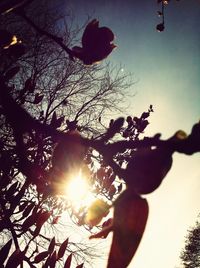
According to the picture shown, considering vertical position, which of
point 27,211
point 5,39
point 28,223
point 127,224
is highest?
point 5,39

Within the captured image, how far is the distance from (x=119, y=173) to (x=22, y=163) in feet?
1.41

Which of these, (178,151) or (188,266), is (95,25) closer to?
(178,151)

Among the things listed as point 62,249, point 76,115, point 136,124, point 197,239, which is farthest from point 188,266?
point 62,249

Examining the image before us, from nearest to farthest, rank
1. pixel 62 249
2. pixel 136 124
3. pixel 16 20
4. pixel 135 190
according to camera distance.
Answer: pixel 135 190 < pixel 62 249 < pixel 136 124 < pixel 16 20

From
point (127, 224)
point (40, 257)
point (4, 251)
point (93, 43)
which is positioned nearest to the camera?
point (127, 224)

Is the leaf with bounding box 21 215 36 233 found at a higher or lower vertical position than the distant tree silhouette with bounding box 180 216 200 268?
lower

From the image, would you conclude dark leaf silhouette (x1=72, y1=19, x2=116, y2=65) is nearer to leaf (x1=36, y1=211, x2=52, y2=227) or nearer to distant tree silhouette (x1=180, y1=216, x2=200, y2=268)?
leaf (x1=36, y1=211, x2=52, y2=227)

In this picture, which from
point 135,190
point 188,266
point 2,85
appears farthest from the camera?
point 188,266

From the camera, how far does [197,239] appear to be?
96.0 ft

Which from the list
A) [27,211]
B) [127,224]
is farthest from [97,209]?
[27,211]

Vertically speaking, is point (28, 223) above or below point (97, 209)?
above

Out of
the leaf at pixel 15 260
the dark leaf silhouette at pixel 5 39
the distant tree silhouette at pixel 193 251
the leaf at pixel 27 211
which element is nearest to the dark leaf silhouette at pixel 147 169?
the dark leaf silhouette at pixel 5 39

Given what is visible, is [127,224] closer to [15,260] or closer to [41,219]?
[15,260]

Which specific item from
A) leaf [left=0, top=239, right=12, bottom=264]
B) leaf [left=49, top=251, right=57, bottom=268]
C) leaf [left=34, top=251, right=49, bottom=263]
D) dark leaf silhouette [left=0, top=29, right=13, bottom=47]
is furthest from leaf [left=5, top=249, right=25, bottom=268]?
dark leaf silhouette [left=0, top=29, right=13, bottom=47]
